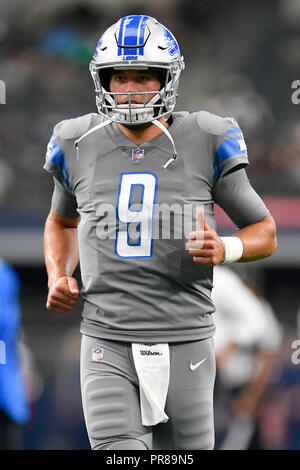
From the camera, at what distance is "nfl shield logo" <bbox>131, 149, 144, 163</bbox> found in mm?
2809

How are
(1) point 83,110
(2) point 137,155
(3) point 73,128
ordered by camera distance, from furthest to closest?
(1) point 83,110
(3) point 73,128
(2) point 137,155

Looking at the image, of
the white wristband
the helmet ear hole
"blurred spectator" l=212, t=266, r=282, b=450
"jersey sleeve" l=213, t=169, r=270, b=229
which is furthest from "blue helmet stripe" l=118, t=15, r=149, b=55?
"blurred spectator" l=212, t=266, r=282, b=450

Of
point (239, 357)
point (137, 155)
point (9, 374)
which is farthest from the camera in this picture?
point (239, 357)

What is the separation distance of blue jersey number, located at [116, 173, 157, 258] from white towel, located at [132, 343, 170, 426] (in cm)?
29

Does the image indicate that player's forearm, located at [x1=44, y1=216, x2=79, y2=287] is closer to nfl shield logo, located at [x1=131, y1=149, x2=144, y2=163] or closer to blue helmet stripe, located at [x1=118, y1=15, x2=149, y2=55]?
nfl shield logo, located at [x1=131, y1=149, x2=144, y2=163]

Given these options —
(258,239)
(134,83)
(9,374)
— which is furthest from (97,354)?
(9,374)

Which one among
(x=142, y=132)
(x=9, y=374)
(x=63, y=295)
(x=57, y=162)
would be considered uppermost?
(x=142, y=132)

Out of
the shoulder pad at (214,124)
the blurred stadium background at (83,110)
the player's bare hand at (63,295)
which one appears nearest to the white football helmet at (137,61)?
the shoulder pad at (214,124)

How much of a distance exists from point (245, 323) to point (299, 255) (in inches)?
92.3

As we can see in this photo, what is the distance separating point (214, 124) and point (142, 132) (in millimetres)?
231

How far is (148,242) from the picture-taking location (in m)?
2.74

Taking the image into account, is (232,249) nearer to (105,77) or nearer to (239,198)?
(239,198)

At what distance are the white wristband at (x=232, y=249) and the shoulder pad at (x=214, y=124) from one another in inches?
13.5

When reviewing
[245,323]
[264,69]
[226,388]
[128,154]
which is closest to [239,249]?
[128,154]
